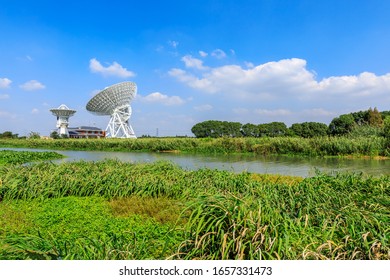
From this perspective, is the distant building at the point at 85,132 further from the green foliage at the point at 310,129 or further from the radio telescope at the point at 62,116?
the green foliage at the point at 310,129

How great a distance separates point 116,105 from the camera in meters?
45.0

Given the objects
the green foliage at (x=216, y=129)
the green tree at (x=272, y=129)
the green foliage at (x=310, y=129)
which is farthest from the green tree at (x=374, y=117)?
the green foliage at (x=216, y=129)

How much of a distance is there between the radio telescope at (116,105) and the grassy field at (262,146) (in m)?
7.81

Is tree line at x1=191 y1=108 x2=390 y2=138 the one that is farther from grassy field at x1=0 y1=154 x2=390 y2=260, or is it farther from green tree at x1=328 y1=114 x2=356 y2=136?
grassy field at x1=0 y1=154 x2=390 y2=260

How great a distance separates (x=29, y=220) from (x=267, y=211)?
4.00m

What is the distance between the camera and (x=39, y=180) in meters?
6.96

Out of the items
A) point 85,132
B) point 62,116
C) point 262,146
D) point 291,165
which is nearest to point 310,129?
point 262,146

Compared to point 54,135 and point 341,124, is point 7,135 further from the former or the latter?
point 341,124

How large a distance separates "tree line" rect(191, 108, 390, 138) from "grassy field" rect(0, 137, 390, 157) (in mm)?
12571

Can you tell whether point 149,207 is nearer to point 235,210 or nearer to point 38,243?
point 38,243

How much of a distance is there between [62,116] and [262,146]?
1745 inches

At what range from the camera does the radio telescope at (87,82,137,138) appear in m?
41.2

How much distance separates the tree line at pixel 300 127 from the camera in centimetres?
4025
